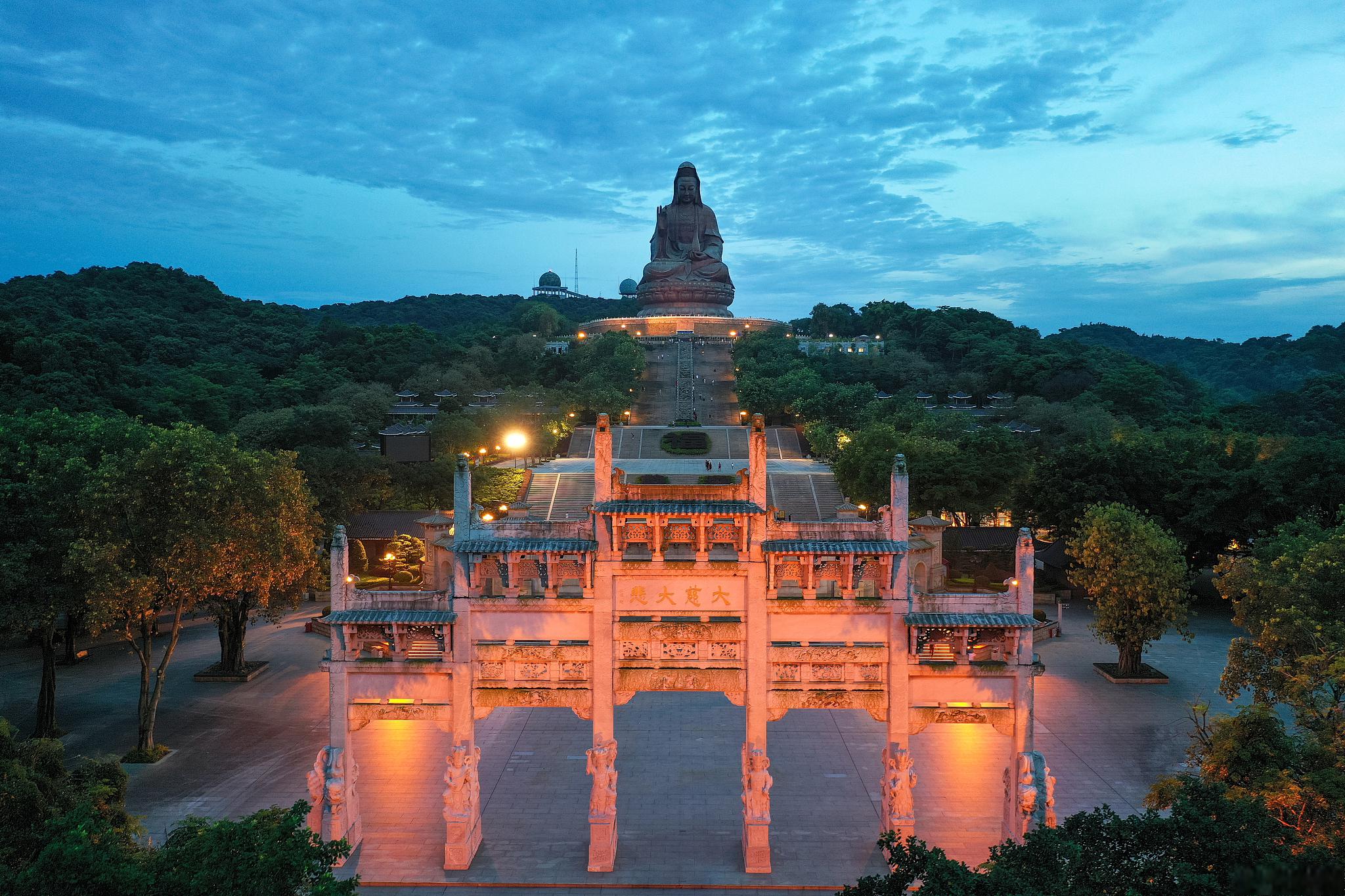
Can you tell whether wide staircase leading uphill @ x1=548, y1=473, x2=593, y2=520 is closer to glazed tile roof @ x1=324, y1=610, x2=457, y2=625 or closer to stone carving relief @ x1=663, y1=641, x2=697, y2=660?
glazed tile roof @ x1=324, y1=610, x2=457, y2=625

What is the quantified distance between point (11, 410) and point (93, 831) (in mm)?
33009

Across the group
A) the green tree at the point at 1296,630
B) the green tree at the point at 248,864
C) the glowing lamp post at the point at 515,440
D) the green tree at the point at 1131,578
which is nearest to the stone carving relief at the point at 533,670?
the green tree at the point at 248,864

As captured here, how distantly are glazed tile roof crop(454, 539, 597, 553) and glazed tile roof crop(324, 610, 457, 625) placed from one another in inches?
47.9

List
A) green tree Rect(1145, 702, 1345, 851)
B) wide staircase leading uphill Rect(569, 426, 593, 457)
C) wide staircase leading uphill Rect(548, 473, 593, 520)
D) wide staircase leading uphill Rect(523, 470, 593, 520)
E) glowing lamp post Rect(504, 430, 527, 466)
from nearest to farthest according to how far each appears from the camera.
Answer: green tree Rect(1145, 702, 1345, 851) < wide staircase leading uphill Rect(548, 473, 593, 520) < wide staircase leading uphill Rect(523, 470, 593, 520) < glowing lamp post Rect(504, 430, 527, 466) < wide staircase leading uphill Rect(569, 426, 593, 457)

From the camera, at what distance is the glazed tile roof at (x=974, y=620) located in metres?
15.2

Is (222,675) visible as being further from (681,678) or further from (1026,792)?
(1026,792)

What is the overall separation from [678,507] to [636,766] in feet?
25.7

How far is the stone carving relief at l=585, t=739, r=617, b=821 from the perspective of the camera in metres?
15.3

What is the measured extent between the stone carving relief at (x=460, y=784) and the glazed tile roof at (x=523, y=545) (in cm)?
360

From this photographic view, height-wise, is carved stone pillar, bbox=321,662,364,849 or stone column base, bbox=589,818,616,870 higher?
carved stone pillar, bbox=321,662,364,849

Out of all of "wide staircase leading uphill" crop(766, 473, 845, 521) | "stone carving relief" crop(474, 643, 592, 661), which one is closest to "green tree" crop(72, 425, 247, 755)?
"stone carving relief" crop(474, 643, 592, 661)

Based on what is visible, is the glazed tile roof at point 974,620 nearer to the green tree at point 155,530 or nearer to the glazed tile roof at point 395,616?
the glazed tile roof at point 395,616

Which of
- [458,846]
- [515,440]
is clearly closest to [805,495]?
[515,440]

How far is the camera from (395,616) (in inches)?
614
